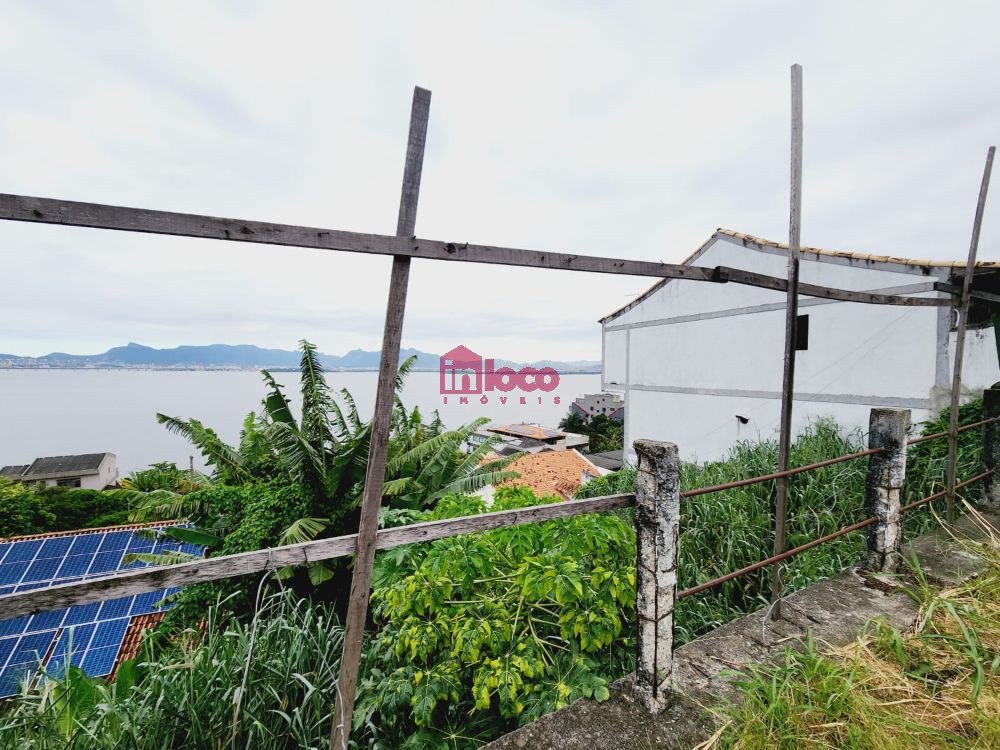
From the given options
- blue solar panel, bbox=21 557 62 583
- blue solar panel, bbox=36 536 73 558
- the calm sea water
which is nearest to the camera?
blue solar panel, bbox=21 557 62 583

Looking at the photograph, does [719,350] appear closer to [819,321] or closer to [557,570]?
[819,321]

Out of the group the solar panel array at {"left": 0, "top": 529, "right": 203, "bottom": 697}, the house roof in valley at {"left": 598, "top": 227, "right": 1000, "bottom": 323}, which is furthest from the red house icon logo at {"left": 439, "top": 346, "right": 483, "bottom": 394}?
the solar panel array at {"left": 0, "top": 529, "right": 203, "bottom": 697}

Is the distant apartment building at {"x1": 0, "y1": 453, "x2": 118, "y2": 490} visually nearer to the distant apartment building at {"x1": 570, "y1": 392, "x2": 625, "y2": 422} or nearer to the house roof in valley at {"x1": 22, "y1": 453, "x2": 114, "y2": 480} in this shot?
the house roof in valley at {"x1": 22, "y1": 453, "x2": 114, "y2": 480}

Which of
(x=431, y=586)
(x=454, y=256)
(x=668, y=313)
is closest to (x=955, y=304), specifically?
(x=454, y=256)

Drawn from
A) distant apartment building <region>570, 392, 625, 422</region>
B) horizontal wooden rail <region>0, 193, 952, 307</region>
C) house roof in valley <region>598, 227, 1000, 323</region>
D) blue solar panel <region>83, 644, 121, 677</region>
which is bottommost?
blue solar panel <region>83, 644, 121, 677</region>

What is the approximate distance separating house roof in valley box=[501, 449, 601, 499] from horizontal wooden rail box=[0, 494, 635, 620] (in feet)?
27.1

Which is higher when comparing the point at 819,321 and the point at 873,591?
the point at 819,321

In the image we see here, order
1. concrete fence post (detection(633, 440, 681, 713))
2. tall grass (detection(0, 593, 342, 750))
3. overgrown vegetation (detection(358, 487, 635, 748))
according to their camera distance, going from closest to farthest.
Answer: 1. tall grass (detection(0, 593, 342, 750))
2. concrete fence post (detection(633, 440, 681, 713))
3. overgrown vegetation (detection(358, 487, 635, 748))

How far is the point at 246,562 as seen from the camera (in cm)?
143

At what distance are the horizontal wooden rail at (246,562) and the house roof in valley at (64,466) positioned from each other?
118 feet

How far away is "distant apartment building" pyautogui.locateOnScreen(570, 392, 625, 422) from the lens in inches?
1426

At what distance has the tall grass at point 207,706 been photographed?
5.46ft

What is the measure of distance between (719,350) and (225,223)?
9.29m

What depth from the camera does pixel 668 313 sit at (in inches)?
397
